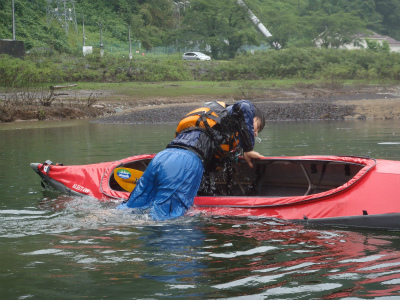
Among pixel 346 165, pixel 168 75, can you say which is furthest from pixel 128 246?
pixel 168 75

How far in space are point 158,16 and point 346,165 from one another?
60.6 meters

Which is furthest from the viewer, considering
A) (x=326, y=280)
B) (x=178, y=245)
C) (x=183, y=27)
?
(x=183, y=27)

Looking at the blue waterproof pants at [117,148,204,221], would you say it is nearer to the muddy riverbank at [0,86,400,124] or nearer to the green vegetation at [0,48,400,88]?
the muddy riverbank at [0,86,400,124]

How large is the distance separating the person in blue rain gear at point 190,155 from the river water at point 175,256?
0.75ft

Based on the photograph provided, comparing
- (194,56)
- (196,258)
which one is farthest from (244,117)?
(194,56)

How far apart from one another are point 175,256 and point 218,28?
52628mm

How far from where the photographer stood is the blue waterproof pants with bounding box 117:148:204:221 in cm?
661

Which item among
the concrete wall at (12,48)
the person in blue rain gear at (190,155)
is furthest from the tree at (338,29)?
the person in blue rain gear at (190,155)

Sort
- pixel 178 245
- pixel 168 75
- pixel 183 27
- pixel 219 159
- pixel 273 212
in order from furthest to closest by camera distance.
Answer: pixel 183 27 → pixel 168 75 → pixel 219 159 → pixel 273 212 → pixel 178 245

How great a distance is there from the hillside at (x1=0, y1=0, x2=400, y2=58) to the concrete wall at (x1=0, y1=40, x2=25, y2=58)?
758 cm

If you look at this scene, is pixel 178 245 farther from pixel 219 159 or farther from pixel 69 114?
pixel 69 114

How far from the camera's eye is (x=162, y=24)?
6612 centimetres

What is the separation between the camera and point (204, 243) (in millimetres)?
6082

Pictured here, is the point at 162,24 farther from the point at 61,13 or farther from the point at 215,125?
the point at 215,125
